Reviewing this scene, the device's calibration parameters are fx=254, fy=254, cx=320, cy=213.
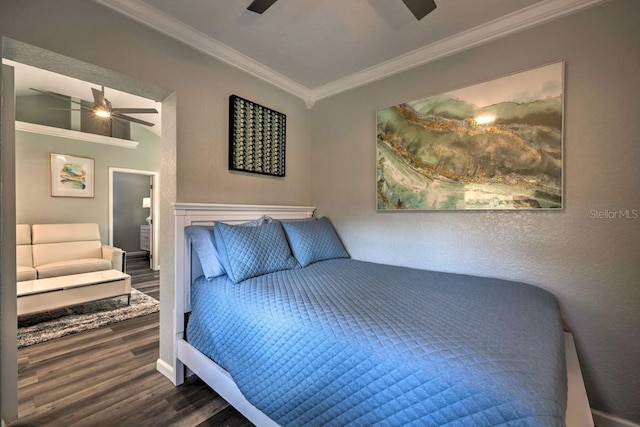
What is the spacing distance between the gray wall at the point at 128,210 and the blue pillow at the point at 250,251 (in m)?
6.45

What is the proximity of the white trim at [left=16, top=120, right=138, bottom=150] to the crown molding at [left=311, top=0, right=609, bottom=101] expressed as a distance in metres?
4.67

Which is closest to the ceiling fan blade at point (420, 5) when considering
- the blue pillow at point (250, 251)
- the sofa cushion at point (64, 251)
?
the blue pillow at point (250, 251)

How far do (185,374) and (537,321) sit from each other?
7.02ft

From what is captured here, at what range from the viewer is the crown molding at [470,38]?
159cm

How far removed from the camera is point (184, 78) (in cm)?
189

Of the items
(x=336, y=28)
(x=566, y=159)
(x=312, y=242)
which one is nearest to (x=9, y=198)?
(x=312, y=242)

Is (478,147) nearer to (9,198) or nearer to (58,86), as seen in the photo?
(9,198)

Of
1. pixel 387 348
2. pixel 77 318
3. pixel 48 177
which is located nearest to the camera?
pixel 387 348

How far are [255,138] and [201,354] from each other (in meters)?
1.76

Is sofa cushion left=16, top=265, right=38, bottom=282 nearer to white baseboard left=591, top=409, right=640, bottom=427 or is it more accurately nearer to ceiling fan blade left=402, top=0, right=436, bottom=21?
ceiling fan blade left=402, top=0, right=436, bottom=21

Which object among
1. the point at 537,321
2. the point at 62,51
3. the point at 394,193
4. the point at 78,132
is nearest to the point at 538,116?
the point at 394,193

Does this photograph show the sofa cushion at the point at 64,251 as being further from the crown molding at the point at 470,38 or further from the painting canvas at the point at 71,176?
the crown molding at the point at 470,38

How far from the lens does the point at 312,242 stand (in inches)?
87.8

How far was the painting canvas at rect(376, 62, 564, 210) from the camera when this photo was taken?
1648mm
